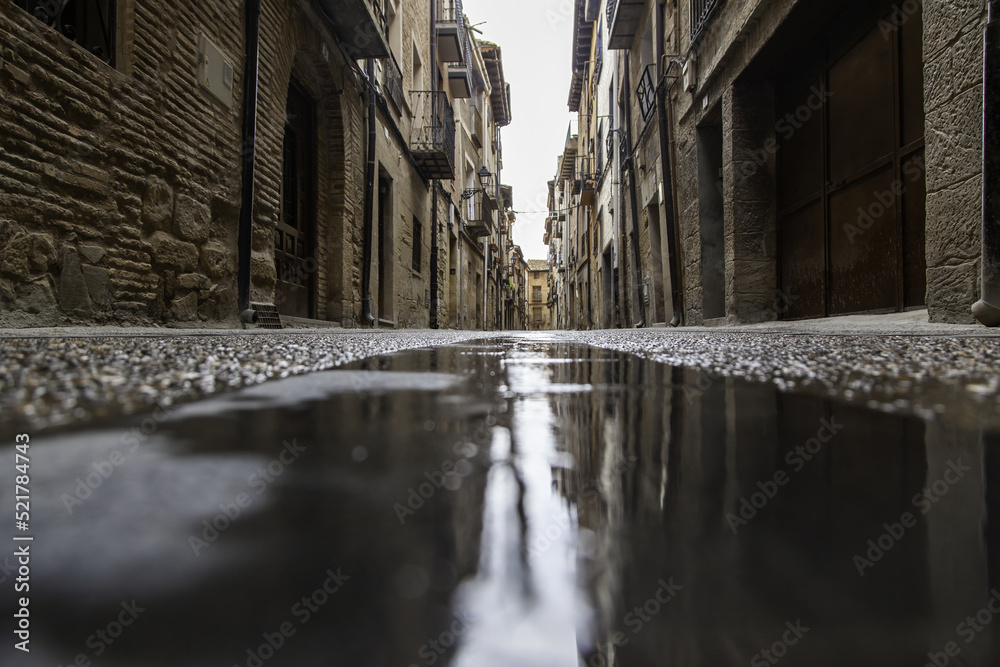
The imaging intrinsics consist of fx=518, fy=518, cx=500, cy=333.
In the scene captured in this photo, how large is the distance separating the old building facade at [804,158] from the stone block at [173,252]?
4829 millimetres

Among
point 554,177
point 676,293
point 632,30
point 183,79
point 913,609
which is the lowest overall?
point 913,609

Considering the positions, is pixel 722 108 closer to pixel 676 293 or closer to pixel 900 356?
pixel 676 293

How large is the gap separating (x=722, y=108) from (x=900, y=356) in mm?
5988

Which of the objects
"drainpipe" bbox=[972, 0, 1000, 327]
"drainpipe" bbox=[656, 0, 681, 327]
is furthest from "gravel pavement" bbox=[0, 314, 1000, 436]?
"drainpipe" bbox=[656, 0, 681, 327]

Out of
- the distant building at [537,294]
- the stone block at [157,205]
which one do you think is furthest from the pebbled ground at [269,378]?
the distant building at [537,294]

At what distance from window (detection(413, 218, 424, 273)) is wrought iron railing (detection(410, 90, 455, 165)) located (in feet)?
5.28

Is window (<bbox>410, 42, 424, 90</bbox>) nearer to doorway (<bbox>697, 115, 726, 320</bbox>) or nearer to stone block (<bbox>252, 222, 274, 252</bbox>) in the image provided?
doorway (<bbox>697, 115, 726, 320</bbox>)

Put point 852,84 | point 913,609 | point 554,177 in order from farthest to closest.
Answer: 1. point 554,177
2. point 852,84
3. point 913,609

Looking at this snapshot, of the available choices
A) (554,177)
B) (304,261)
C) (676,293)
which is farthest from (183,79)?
(554,177)

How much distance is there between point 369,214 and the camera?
802cm

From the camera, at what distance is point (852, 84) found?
4.34 meters

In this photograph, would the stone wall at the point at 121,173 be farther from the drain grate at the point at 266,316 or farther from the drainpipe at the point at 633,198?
the drainpipe at the point at 633,198

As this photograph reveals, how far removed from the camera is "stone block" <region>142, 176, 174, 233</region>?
11.7ft

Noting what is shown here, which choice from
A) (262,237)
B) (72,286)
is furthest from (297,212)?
(72,286)
